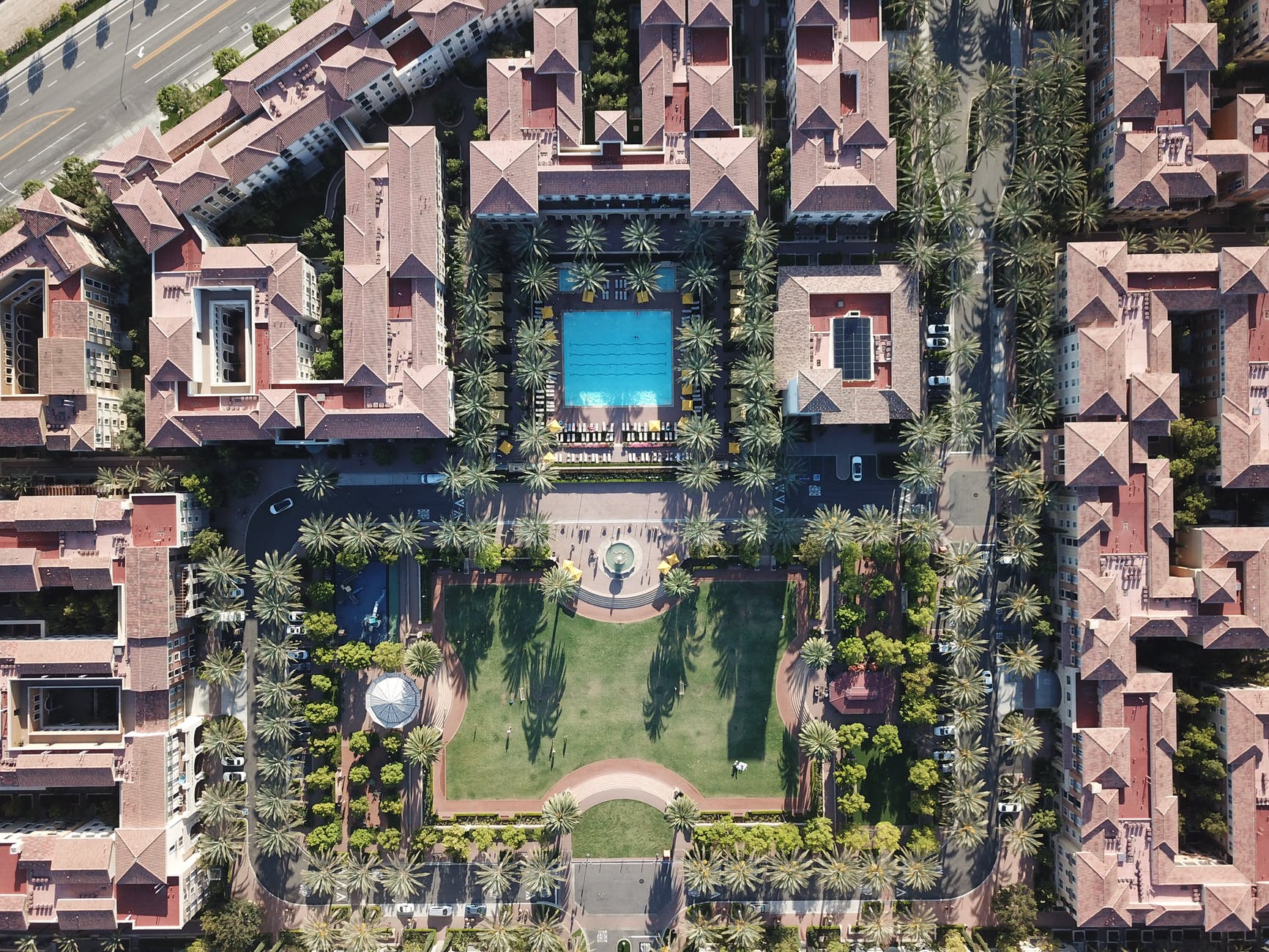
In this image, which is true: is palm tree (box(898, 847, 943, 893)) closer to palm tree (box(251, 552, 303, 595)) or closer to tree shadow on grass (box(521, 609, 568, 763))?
tree shadow on grass (box(521, 609, 568, 763))

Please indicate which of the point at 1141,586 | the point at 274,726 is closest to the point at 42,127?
the point at 274,726

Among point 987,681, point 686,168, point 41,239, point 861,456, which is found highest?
point 686,168

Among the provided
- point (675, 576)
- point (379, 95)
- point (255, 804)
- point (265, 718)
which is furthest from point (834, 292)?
point (255, 804)

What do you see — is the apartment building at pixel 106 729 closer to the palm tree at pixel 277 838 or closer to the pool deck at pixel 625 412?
the palm tree at pixel 277 838

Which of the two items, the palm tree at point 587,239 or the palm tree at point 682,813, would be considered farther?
the palm tree at point 682,813

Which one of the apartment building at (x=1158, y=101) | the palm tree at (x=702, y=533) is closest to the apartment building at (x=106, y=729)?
the palm tree at (x=702, y=533)

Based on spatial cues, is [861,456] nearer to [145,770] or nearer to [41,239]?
[145,770]

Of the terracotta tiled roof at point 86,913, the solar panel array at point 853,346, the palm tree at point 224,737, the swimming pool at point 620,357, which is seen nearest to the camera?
the terracotta tiled roof at point 86,913
